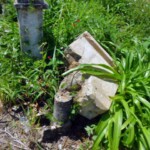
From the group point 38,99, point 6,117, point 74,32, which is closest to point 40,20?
point 74,32

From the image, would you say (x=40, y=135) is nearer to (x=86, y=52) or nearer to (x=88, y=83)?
(x=88, y=83)

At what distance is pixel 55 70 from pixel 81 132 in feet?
2.49

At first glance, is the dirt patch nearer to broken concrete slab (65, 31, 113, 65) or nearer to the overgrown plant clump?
the overgrown plant clump

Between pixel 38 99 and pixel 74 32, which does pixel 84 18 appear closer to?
pixel 74 32

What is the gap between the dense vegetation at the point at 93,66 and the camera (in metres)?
3.06

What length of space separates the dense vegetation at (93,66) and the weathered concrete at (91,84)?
8 centimetres

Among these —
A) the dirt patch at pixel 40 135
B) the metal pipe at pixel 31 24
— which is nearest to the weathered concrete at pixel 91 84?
the dirt patch at pixel 40 135

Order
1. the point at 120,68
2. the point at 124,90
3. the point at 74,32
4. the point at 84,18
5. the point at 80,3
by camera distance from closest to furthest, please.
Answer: the point at 124,90
the point at 120,68
the point at 74,32
the point at 84,18
the point at 80,3

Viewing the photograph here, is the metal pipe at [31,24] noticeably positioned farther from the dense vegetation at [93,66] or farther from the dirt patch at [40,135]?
the dirt patch at [40,135]

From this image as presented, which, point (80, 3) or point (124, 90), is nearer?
point (124, 90)

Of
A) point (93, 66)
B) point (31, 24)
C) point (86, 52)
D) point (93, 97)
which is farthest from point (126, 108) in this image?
point (31, 24)

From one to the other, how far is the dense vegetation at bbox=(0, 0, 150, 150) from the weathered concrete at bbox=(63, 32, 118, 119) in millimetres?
85

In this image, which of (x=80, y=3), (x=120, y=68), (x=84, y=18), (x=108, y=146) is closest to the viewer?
(x=108, y=146)

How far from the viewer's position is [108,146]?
9.95ft
